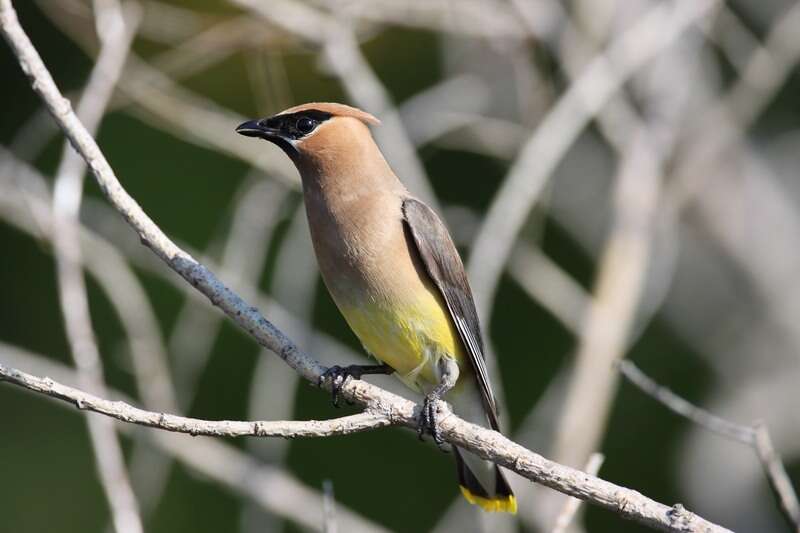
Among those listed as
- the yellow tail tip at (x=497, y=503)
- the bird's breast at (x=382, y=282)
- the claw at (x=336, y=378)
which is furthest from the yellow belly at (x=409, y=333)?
the yellow tail tip at (x=497, y=503)

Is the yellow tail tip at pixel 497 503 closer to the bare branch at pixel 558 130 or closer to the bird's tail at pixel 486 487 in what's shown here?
the bird's tail at pixel 486 487

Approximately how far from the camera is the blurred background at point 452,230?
502cm

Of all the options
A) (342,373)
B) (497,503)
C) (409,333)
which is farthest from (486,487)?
(342,373)

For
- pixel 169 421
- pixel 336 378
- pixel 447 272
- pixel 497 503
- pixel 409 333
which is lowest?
pixel 169 421

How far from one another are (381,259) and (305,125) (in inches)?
21.0

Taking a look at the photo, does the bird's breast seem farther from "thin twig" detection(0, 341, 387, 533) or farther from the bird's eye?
"thin twig" detection(0, 341, 387, 533)

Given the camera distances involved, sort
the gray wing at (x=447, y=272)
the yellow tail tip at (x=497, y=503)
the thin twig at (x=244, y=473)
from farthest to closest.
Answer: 1. the thin twig at (x=244, y=473)
2. the yellow tail tip at (x=497, y=503)
3. the gray wing at (x=447, y=272)

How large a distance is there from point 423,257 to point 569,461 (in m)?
1.12

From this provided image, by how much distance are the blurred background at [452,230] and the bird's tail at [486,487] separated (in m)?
0.27

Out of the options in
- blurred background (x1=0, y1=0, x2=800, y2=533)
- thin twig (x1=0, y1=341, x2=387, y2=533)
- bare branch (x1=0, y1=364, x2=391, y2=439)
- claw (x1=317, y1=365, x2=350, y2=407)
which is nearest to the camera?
bare branch (x1=0, y1=364, x2=391, y2=439)

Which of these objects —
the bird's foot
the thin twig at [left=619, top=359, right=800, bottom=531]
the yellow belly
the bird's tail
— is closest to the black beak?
the yellow belly

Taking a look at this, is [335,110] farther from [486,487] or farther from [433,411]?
[486,487]

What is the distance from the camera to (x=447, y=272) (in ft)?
13.7

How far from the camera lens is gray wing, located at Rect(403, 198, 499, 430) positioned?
4.11 meters
